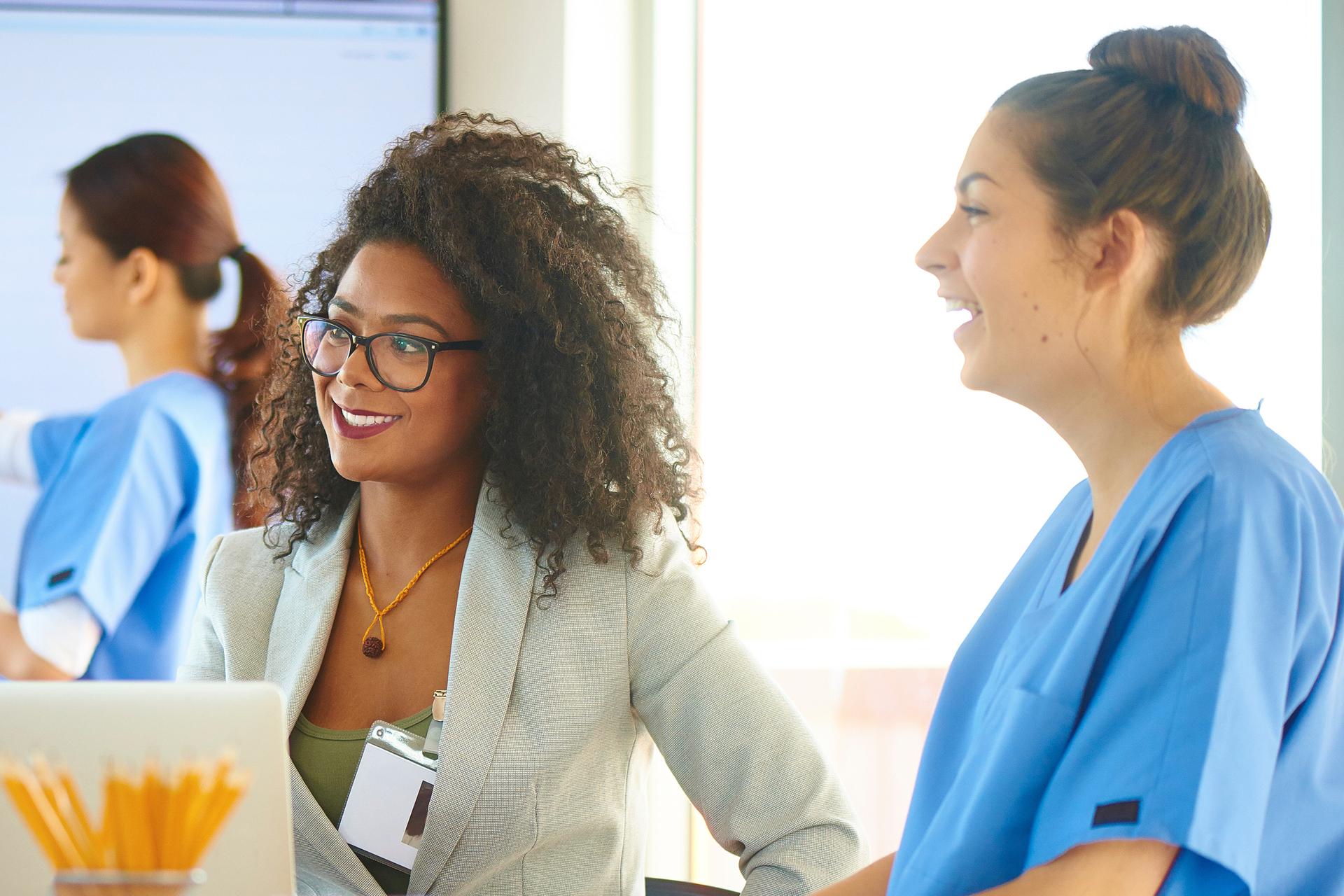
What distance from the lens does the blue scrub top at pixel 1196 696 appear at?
0.79m

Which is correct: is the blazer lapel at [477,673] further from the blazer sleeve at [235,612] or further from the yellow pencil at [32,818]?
the yellow pencil at [32,818]

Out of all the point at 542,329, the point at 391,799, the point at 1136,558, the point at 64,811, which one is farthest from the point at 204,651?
the point at 1136,558

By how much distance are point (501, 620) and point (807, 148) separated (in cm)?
147

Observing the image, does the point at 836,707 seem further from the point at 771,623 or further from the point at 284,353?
the point at 284,353

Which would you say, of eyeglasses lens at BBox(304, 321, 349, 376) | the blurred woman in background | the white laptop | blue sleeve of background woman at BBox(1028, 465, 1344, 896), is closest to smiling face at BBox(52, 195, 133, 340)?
the blurred woman in background

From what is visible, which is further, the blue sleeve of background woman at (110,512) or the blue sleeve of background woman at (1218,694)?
the blue sleeve of background woman at (110,512)

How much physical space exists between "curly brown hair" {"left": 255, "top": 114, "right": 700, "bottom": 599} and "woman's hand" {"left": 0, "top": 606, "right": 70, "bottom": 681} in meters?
0.87

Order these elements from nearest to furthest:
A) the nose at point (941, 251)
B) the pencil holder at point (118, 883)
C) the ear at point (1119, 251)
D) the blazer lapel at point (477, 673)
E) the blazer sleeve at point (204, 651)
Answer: the pencil holder at point (118, 883) < the ear at point (1119, 251) < the nose at point (941, 251) < the blazer lapel at point (477, 673) < the blazer sleeve at point (204, 651)

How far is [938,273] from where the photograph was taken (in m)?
1.11

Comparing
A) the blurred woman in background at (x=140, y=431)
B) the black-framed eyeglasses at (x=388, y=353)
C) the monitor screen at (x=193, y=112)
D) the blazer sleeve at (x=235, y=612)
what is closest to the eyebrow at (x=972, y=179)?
the black-framed eyeglasses at (x=388, y=353)

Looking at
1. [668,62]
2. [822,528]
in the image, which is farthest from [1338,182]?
[668,62]

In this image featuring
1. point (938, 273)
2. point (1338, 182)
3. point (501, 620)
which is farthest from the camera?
point (1338, 182)

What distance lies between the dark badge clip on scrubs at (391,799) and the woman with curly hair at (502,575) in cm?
1

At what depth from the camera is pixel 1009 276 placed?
39.7 inches
